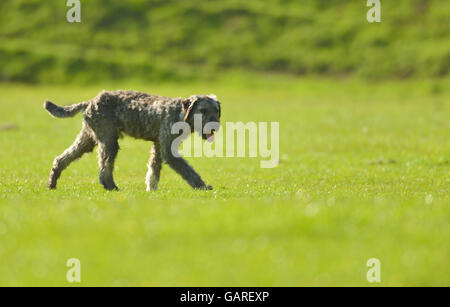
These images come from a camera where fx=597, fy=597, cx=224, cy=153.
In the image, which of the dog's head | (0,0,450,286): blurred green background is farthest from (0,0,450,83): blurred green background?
the dog's head

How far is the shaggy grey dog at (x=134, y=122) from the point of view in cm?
1484

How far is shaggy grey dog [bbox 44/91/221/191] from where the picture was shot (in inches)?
584

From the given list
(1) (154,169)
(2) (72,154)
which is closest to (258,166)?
(1) (154,169)

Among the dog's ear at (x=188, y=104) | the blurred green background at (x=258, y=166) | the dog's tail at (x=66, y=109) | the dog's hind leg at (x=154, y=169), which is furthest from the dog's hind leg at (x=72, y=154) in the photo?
the dog's ear at (x=188, y=104)

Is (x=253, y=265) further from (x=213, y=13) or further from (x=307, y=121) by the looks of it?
(x=213, y=13)

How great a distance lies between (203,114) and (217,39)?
66.2 metres

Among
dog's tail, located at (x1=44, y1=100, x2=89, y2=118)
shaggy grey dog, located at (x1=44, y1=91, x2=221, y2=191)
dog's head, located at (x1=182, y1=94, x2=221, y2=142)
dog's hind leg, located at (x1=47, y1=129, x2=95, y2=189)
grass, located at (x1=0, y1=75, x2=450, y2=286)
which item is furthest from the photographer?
dog's tail, located at (x1=44, y1=100, x2=89, y2=118)

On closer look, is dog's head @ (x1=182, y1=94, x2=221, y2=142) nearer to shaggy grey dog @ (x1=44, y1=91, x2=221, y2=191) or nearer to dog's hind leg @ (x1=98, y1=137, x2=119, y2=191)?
shaggy grey dog @ (x1=44, y1=91, x2=221, y2=191)

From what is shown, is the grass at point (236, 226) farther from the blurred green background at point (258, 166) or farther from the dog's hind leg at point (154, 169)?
the dog's hind leg at point (154, 169)

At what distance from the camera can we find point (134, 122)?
1541 cm

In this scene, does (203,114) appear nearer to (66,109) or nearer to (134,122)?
(134,122)

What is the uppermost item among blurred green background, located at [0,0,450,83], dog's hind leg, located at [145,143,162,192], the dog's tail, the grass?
blurred green background, located at [0,0,450,83]

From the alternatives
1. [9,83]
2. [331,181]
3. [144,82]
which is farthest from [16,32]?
[331,181]

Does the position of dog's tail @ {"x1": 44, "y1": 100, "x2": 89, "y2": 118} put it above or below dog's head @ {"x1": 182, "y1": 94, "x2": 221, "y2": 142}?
above
